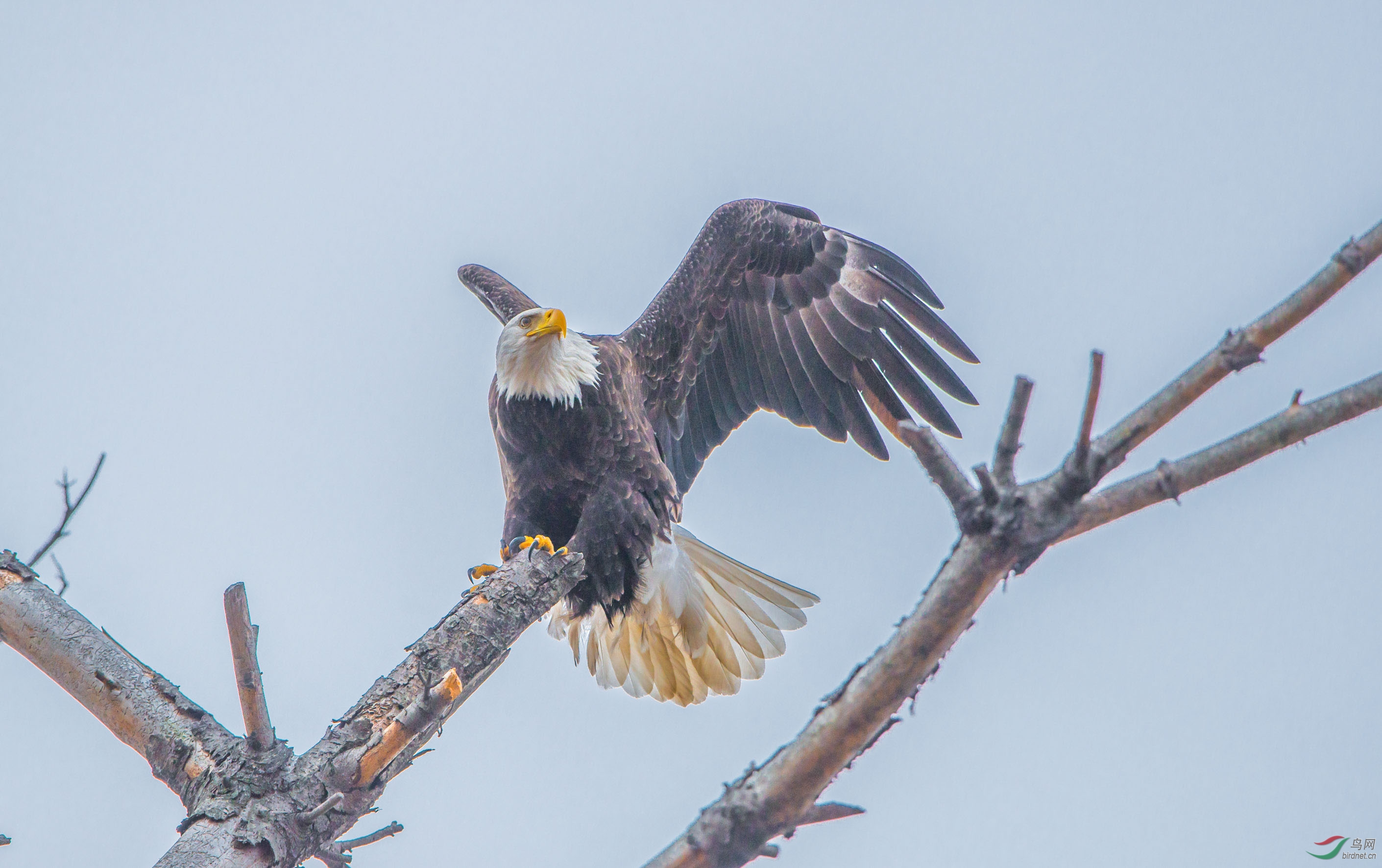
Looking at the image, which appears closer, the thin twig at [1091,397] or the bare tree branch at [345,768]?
the thin twig at [1091,397]

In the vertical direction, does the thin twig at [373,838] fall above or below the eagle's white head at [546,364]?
below


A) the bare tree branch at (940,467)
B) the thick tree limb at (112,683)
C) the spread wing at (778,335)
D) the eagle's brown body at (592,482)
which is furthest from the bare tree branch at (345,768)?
the spread wing at (778,335)

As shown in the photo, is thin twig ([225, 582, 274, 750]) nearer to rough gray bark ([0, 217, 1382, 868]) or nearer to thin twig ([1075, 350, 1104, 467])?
rough gray bark ([0, 217, 1382, 868])

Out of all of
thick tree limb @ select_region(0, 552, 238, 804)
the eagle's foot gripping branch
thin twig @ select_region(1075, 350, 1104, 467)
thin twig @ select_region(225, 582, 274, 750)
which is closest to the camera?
thin twig @ select_region(1075, 350, 1104, 467)

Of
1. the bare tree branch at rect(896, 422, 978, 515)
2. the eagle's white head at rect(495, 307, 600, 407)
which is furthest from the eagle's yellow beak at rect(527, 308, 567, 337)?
the bare tree branch at rect(896, 422, 978, 515)

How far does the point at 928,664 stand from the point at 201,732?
180 cm

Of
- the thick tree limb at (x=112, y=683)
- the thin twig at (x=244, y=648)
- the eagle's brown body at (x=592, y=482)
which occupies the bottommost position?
the thick tree limb at (x=112, y=683)

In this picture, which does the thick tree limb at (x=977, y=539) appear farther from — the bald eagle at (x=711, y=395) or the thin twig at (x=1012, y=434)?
the bald eagle at (x=711, y=395)

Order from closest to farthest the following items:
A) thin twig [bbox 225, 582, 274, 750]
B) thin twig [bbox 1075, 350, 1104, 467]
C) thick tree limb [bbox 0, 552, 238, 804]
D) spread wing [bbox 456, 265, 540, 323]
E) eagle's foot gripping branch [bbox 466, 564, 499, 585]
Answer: thin twig [bbox 1075, 350, 1104, 467] < thin twig [bbox 225, 582, 274, 750] < thick tree limb [bbox 0, 552, 238, 804] < eagle's foot gripping branch [bbox 466, 564, 499, 585] < spread wing [bbox 456, 265, 540, 323]

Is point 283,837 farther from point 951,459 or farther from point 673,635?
point 673,635

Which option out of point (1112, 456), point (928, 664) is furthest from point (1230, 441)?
point (928, 664)

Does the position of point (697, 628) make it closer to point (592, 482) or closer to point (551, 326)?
point (592, 482)

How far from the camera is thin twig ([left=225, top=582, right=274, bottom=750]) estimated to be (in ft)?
7.23

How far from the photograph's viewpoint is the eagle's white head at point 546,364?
398cm
